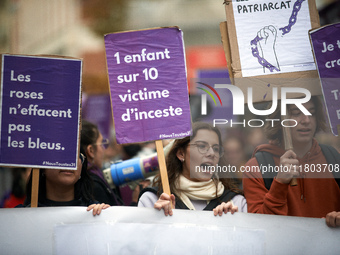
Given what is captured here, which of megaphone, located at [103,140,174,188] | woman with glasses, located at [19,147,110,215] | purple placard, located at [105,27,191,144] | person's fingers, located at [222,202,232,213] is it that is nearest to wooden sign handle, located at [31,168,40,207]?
woman with glasses, located at [19,147,110,215]

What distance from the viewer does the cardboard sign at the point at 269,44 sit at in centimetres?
296

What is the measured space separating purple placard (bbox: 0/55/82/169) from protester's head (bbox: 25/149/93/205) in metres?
0.10

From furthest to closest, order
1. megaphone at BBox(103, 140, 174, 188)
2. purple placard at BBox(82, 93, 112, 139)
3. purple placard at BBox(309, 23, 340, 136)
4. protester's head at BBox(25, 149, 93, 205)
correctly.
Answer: purple placard at BBox(82, 93, 112, 139), megaphone at BBox(103, 140, 174, 188), protester's head at BBox(25, 149, 93, 205), purple placard at BBox(309, 23, 340, 136)

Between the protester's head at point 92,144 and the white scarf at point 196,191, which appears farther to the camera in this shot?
the protester's head at point 92,144

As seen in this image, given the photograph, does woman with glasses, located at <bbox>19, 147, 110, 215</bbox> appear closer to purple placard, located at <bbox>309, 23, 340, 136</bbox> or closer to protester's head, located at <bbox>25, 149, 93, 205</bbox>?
protester's head, located at <bbox>25, 149, 93, 205</bbox>

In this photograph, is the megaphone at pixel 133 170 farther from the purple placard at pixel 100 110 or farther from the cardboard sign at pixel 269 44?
the cardboard sign at pixel 269 44

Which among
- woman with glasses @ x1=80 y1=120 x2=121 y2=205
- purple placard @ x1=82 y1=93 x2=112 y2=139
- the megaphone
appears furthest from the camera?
purple placard @ x1=82 y1=93 x2=112 y2=139

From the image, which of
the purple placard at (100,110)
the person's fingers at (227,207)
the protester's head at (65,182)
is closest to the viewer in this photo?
the person's fingers at (227,207)

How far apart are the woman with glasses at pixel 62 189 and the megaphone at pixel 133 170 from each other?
1.06 meters

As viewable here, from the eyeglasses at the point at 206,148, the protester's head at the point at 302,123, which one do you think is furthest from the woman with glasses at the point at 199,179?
the protester's head at the point at 302,123

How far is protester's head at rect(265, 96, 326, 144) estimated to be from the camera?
9.30 ft

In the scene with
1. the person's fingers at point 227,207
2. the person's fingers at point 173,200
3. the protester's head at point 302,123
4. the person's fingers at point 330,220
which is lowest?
the person's fingers at point 330,220

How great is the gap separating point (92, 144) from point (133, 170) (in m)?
0.41

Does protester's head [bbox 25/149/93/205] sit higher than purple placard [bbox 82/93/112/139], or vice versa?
purple placard [bbox 82/93/112/139]
